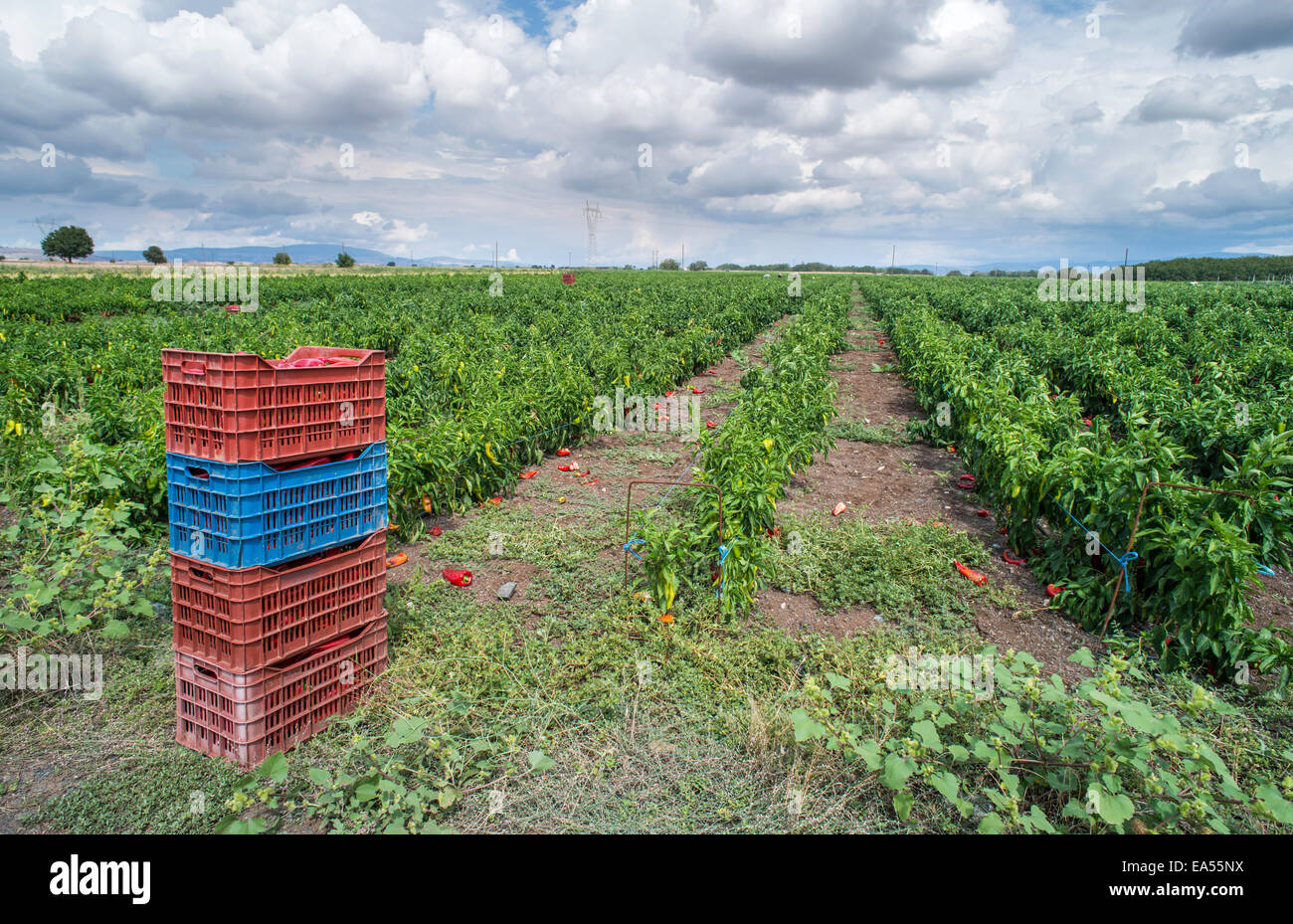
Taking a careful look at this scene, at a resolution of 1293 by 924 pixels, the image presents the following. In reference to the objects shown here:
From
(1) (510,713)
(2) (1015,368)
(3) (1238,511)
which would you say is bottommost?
(1) (510,713)

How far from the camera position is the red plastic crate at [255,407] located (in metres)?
3.23

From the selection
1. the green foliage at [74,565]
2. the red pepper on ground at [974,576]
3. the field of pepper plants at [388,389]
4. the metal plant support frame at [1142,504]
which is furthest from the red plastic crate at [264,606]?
the metal plant support frame at [1142,504]

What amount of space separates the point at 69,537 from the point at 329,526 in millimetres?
3029

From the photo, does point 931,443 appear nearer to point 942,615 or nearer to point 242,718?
point 942,615

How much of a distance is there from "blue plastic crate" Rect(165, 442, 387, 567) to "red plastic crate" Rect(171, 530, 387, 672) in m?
0.08

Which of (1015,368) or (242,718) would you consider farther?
(1015,368)

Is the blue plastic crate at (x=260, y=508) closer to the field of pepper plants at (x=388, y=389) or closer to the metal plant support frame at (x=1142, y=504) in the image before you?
the field of pepper plants at (x=388, y=389)

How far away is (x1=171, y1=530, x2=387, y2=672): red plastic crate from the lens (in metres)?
3.35

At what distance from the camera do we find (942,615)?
5.33m

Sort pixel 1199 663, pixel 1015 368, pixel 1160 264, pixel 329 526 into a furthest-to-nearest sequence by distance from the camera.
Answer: pixel 1160 264 → pixel 1015 368 → pixel 1199 663 → pixel 329 526

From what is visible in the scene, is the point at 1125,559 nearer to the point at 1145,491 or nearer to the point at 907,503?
the point at 1145,491

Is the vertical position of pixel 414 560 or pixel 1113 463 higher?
pixel 1113 463

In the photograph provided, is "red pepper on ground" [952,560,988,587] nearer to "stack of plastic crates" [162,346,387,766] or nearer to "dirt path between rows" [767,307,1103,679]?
"dirt path between rows" [767,307,1103,679]

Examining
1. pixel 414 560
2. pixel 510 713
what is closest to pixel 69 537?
pixel 414 560
